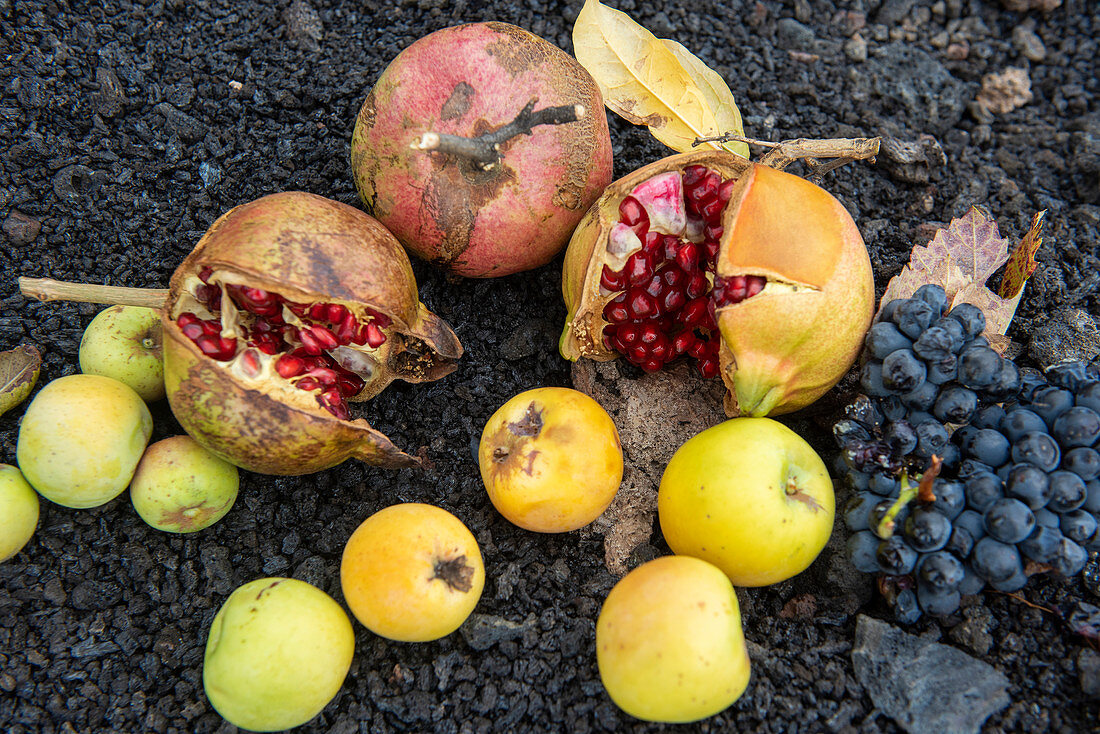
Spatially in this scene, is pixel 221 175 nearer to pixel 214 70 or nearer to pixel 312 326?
pixel 214 70

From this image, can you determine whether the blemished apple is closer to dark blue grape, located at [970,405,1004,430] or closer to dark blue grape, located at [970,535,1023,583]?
dark blue grape, located at [970,535,1023,583]

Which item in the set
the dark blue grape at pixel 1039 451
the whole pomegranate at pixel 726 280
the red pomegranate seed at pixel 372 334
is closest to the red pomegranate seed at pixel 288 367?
the red pomegranate seed at pixel 372 334

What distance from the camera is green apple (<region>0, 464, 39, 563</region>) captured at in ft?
7.58

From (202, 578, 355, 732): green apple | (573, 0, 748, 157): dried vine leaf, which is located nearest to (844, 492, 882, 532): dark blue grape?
(573, 0, 748, 157): dried vine leaf

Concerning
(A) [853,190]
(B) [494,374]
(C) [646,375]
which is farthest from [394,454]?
(A) [853,190]

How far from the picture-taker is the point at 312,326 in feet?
7.98

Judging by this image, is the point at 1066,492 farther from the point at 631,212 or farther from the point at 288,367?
the point at 288,367

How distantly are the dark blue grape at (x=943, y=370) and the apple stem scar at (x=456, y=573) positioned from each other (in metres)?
1.54

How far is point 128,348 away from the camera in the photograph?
255 centimetres

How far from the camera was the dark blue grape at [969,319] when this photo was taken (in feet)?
7.77

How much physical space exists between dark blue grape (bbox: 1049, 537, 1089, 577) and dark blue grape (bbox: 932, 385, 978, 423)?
431 millimetres

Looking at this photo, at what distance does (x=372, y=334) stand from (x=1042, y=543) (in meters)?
2.11

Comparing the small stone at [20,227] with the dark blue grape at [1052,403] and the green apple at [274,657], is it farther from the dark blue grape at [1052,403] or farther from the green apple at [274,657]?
the dark blue grape at [1052,403]

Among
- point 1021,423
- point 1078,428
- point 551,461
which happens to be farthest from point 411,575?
point 1078,428
